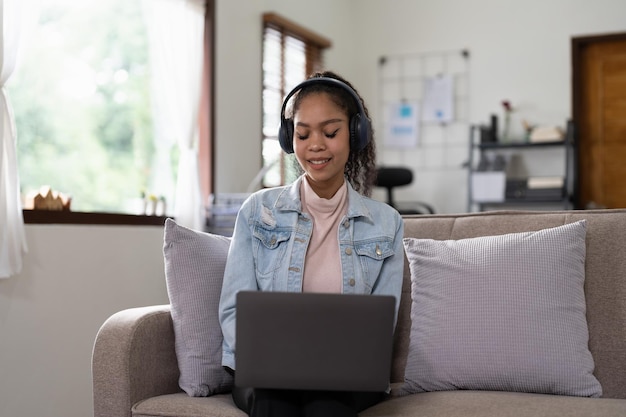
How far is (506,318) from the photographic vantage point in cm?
182

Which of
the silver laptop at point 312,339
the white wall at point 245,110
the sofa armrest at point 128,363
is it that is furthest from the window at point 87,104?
the silver laptop at point 312,339

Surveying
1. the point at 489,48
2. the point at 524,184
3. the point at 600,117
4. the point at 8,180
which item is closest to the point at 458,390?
the point at 8,180

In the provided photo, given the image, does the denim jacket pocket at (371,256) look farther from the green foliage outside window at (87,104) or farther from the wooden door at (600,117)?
the green foliage outside window at (87,104)

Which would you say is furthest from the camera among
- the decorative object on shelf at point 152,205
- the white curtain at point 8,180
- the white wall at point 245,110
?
the decorative object on shelf at point 152,205

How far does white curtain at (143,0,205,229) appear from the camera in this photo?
3.90m

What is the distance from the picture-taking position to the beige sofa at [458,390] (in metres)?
1.66

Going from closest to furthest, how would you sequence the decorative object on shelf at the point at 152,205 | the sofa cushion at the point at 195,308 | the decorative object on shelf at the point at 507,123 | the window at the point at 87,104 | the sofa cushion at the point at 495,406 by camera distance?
the sofa cushion at the point at 495,406 < the sofa cushion at the point at 195,308 < the decorative object on shelf at the point at 152,205 < the decorative object on shelf at the point at 507,123 < the window at the point at 87,104

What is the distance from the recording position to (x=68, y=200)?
322 centimetres

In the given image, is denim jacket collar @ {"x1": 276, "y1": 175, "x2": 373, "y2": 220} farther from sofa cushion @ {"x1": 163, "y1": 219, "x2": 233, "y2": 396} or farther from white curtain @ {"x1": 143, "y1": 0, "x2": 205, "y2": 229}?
white curtain @ {"x1": 143, "y1": 0, "x2": 205, "y2": 229}

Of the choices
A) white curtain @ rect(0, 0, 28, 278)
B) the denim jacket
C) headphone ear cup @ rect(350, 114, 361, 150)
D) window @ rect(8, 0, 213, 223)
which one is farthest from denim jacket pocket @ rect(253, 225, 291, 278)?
window @ rect(8, 0, 213, 223)

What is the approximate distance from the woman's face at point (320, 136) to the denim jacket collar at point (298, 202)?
0.27 feet

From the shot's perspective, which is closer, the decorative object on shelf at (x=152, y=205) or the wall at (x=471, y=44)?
the decorative object on shelf at (x=152, y=205)

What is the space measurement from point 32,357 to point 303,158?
1.74 metres

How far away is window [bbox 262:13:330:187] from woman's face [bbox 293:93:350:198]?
2.79 meters
